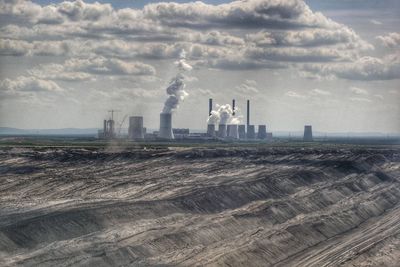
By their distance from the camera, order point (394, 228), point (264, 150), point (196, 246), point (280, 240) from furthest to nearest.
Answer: point (264, 150)
point (394, 228)
point (280, 240)
point (196, 246)

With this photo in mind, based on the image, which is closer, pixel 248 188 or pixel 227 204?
pixel 227 204

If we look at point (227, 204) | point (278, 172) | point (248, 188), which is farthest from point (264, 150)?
point (227, 204)

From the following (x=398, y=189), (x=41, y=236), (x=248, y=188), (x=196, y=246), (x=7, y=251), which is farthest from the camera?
(x=398, y=189)

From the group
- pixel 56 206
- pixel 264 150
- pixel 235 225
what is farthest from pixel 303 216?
pixel 264 150

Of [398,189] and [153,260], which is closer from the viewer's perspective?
[153,260]

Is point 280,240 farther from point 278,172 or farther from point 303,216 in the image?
point 278,172

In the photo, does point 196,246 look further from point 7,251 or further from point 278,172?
point 278,172
